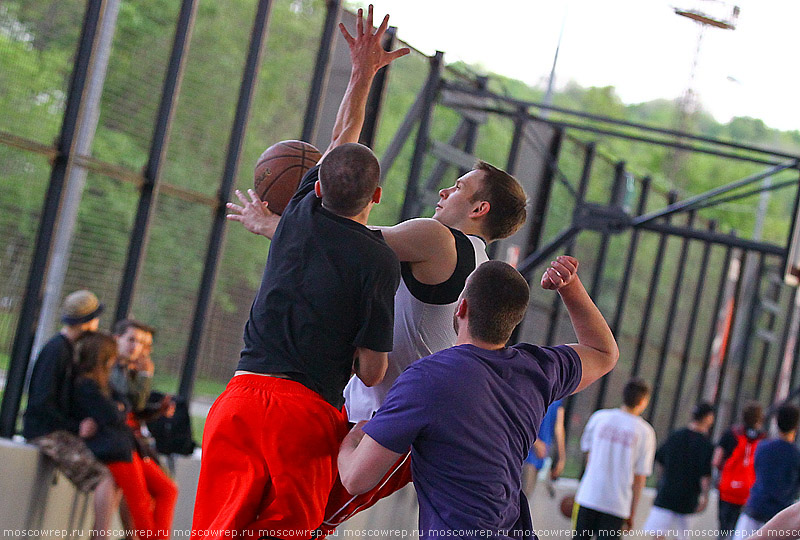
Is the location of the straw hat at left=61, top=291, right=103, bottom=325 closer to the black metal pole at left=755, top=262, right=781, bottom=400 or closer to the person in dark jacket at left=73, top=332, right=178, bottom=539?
the person in dark jacket at left=73, top=332, right=178, bottom=539

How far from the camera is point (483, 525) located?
125 inches

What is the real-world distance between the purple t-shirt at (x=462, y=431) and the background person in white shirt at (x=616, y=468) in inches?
219

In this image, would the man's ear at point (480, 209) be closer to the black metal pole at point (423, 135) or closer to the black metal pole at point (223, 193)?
the black metal pole at point (223, 193)

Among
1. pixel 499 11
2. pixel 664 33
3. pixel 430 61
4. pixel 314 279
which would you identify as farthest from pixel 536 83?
pixel 314 279

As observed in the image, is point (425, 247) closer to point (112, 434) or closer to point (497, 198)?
point (497, 198)

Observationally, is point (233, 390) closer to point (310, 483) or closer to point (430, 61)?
point (310, 483)

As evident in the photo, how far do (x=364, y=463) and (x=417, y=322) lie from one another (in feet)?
2.75

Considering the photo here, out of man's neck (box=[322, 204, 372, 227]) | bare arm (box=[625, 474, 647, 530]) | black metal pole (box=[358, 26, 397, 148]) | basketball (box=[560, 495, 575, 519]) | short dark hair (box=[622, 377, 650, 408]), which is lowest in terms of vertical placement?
basketball (box=[560, 495, 575, 519])

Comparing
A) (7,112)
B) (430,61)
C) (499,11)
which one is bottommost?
(7,112)

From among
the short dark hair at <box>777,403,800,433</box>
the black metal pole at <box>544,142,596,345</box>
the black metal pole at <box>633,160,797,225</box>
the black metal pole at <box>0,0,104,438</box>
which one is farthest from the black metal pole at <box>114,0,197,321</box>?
the black metal pole at <box>544,142,596,345</box>

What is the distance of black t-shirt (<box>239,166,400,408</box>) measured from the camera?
3.47 m

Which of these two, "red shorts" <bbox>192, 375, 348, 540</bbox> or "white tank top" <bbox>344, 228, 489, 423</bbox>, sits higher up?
"white tank top" <bbox>344, 228, 489, 423</bbox>

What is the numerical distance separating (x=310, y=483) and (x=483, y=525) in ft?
2.19

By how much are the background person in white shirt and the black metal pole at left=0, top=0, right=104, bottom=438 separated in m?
A: 4.83
